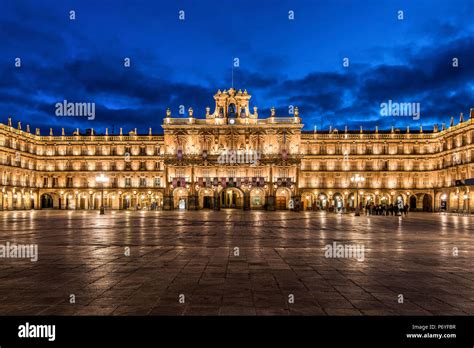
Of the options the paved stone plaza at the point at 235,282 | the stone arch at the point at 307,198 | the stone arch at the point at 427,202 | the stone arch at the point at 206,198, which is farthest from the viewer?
the stone arch at the point at 307,198

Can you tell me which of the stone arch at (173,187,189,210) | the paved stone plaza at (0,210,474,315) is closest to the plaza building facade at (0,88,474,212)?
the stone arch at (173,187,189,210)

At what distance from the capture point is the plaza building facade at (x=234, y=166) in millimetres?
76062

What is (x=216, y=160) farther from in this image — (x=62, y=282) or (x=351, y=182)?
(x=62, y=282)

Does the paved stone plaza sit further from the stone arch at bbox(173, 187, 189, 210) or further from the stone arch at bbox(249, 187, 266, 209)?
the stone arch at bbox(249, 187, 266, 209)

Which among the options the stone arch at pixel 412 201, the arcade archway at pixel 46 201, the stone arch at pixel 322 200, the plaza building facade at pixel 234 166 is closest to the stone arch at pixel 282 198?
the plaza building facade at pixel 234 166

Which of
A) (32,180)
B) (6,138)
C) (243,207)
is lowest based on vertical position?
(243,207)

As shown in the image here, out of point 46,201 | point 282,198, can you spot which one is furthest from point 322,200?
point 46,201

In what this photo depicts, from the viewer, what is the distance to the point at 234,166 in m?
77.8

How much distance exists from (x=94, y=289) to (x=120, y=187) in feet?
261

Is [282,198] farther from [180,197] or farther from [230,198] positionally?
[180,197]

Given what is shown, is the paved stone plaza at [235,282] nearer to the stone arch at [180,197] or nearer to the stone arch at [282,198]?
the stone arch at [282,198]
